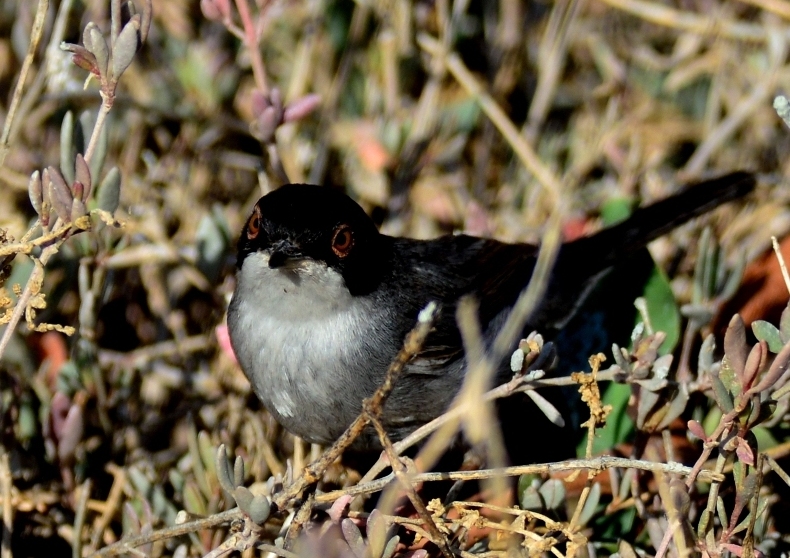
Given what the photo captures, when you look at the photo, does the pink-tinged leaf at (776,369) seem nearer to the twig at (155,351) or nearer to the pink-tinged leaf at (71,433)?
the pink-tinged leaf at (71,433)

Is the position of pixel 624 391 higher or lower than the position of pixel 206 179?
lower

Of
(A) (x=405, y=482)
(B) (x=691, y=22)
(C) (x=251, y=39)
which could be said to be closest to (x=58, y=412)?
(C) (x=251, y=39)

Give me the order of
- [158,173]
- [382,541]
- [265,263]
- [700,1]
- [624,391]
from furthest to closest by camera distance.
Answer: [700,1] → [158,173] → [624,391] → [265,263] → [382,541]

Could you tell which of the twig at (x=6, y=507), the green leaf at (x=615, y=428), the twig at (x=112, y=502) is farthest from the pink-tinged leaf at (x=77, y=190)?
the green leaf at (x=615, y=428)

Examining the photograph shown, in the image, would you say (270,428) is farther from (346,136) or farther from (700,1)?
(700,1)

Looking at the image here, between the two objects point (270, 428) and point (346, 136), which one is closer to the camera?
point (270, 428)

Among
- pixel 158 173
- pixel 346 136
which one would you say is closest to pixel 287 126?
pixel 346 136

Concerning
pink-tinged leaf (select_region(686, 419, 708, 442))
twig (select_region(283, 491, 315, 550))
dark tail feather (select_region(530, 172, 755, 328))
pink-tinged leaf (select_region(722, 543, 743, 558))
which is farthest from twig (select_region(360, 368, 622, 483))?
dark tail feather (select_region(530, 172, 755, 328))
